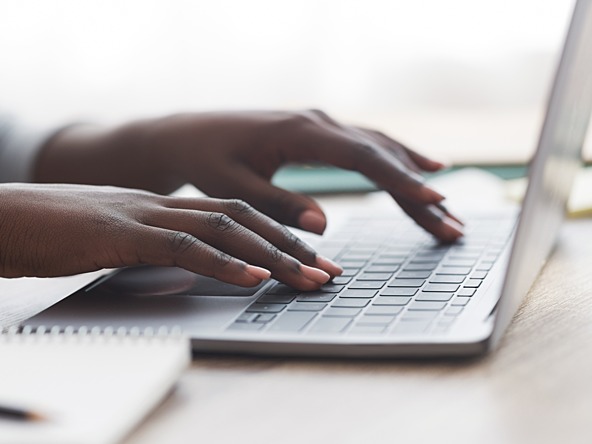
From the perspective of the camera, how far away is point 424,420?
46cm

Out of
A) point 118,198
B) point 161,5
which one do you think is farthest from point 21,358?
point 161,5

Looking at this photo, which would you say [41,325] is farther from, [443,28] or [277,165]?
[443,28]

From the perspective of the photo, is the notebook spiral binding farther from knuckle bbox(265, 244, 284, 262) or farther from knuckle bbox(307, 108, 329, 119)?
knuckle bbox(307, 108, 329, 119)

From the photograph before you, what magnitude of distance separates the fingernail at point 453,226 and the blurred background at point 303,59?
2.15 ft

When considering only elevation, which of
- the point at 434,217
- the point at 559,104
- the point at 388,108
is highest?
the point at 559,104

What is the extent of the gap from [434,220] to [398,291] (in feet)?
0.70

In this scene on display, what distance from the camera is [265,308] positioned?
0.62m

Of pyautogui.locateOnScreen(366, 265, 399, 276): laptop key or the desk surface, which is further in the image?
pyautogui.locateOnScreen(366, 265, 399, 276): laptop key

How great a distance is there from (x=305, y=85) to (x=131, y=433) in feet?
4.02

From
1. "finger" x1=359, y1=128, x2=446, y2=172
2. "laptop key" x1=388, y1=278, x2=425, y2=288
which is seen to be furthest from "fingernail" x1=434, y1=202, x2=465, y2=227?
"laptop key" x1=388, y1=278, x2=425, y2=288

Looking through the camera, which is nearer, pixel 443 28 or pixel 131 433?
pixel 131 433

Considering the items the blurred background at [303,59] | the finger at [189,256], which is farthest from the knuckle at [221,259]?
the blurred background at [303,59]

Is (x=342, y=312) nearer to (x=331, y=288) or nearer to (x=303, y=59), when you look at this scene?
(x=331, y=288)

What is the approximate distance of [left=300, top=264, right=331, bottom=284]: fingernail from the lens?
0.66m
